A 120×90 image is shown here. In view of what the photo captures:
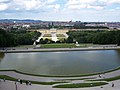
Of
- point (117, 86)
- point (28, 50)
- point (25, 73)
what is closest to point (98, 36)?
point (28, 50)

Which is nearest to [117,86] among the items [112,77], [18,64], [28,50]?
[112,77]

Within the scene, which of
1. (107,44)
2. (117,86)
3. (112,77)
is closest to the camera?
(117,86)

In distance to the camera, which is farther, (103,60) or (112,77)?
(103,60)

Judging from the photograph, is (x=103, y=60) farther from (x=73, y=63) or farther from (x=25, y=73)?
(x=25, y=73)

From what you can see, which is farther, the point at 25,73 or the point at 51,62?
the point at 51,62

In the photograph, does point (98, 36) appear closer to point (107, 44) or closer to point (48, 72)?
point (107, 44)

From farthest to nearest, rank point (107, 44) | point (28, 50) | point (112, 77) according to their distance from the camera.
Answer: point (107, 44)
point (28, 50)
point (112, 77)

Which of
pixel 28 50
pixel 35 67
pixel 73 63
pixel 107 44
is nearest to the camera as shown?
pixel 35 67

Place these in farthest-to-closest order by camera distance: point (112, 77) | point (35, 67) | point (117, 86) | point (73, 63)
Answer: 1. point (73, 63)
2. point (35, 67)
3. point (112, 77)
4. point (117, 86)
